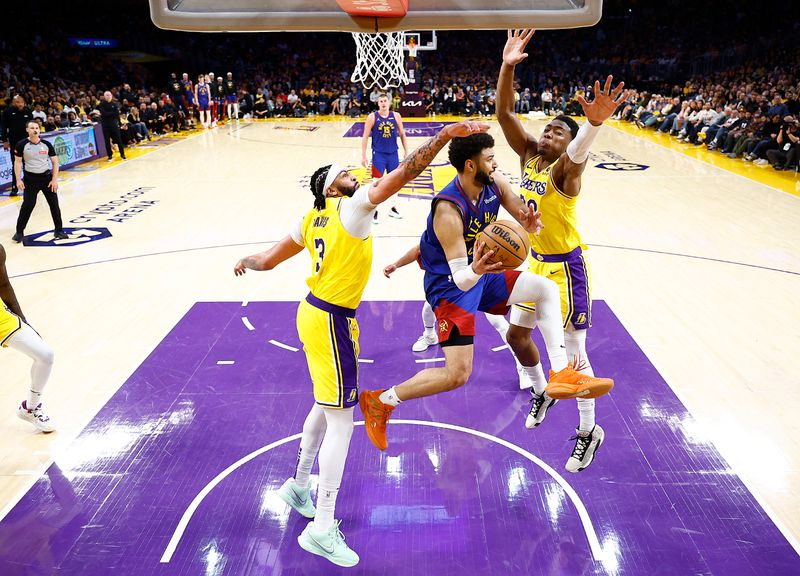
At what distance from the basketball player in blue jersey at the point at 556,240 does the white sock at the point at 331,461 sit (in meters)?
1.41

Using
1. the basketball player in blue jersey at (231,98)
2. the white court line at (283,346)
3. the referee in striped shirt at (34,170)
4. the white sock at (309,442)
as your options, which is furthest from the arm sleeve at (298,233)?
the basketball player in blue jersey at (231,98)

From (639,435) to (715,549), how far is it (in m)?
1.20

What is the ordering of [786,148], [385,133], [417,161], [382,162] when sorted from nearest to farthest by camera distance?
[417,161] → [385,133] → [382,162] → [786,148]

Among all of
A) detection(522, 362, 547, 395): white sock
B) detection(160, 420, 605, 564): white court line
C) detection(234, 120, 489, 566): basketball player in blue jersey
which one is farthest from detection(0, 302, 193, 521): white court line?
detection(522, 362, 547, 395): white sock

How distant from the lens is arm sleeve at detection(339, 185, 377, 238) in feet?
11.3

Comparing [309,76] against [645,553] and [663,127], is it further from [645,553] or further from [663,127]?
[645,553]

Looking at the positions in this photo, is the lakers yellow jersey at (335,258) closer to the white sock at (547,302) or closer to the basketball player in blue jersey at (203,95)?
the white sock at (547,302)

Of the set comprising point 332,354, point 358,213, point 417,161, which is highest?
point 417,161

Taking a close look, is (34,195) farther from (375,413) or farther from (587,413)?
(587,413)

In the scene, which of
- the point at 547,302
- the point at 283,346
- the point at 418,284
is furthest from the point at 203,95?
the point at 547,302

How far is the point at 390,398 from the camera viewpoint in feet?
13.1

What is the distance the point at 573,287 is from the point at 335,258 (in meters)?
1.78

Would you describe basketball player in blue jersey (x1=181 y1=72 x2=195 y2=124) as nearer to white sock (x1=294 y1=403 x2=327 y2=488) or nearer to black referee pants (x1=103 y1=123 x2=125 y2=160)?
black referee pants (x1=103 y1=123 x2=125 y2=160)

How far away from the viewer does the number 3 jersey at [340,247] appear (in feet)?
11.5
